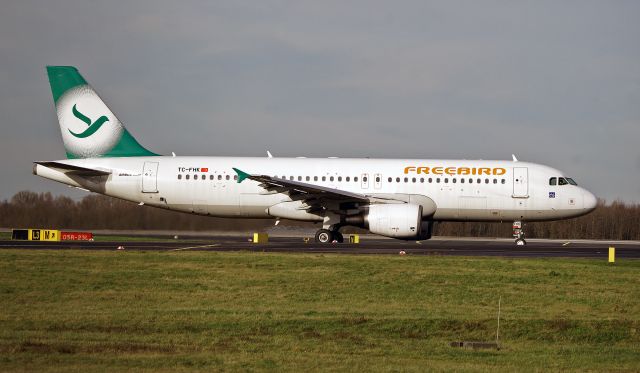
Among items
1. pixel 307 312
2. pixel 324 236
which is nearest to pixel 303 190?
pixel 324 236

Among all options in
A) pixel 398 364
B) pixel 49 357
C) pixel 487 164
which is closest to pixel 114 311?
pixel 49 357

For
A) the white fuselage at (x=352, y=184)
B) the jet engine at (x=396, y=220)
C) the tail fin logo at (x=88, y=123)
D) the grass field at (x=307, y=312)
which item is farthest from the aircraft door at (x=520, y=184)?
the tail fin logo at (x=88, y=123)

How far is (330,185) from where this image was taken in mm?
39750

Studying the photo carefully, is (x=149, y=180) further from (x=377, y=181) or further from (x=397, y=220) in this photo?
(x=397, y=220)

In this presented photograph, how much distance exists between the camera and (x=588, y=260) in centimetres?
3006

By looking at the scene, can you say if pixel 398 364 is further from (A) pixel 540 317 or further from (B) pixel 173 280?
(B) pixel 173 280

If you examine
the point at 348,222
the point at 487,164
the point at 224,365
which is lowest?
the point at 224,365

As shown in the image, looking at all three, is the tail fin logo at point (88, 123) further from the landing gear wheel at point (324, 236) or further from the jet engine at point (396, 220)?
the jet engine at point (396, 220)

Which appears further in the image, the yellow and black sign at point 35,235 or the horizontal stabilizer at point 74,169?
the yellow and black sign at point 35,235

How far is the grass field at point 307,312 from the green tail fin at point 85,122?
13223mm

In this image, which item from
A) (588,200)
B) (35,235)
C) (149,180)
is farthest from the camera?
(35,235)

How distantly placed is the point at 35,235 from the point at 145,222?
24.1 ft

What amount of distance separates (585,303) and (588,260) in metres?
9.84

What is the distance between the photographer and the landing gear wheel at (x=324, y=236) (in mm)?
38656
